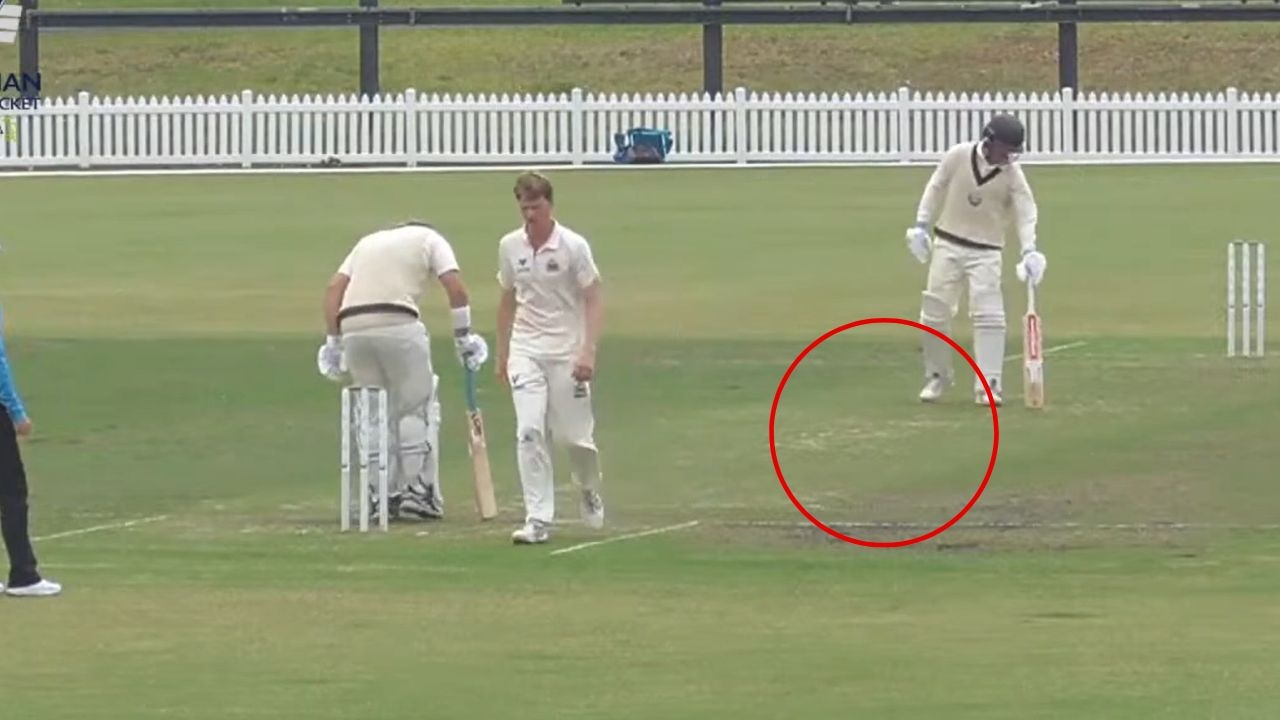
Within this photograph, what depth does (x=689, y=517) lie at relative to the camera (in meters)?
16.3

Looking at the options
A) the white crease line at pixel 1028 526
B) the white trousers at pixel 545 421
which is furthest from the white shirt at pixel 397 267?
the white crease line at pixel 1028 526

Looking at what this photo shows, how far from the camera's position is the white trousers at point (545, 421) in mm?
15086

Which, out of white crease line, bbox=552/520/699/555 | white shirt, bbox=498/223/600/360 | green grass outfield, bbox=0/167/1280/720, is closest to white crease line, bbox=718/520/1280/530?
green grass outfield, bbox=0/167/1280/720

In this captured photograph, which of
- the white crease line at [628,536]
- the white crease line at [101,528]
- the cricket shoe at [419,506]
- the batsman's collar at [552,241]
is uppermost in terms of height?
the batsman's collar at [552,241]

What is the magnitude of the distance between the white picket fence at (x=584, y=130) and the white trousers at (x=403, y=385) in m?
33.1

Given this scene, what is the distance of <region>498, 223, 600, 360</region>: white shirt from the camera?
50.3ft

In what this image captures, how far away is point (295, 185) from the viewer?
45.5 m

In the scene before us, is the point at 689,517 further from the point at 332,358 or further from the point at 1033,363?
the point at 1033,363

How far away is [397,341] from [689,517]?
1.72m

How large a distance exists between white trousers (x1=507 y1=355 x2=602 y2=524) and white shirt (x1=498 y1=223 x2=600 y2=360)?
8cm

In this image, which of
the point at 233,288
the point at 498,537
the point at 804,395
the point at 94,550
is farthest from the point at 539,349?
the point at 233,288

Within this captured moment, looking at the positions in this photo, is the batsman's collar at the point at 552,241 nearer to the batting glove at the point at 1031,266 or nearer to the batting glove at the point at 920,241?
the batting glove at the point at 1031,266

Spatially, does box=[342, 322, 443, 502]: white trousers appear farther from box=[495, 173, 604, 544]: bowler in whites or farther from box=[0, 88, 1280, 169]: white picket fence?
box=[0, 88, 1280, 169]: white picket fence

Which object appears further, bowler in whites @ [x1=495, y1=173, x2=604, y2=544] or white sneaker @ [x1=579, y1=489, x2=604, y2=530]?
white sneaker @ [x1=579, y1=489, x2=604, y2=530]
